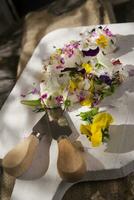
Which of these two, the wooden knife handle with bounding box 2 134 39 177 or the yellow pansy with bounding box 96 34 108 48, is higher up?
the yellow pansy with bounding box 96 34 108 48

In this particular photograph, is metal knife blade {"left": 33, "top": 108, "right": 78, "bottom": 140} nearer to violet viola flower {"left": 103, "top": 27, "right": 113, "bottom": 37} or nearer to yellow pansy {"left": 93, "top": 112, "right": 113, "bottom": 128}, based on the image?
yellow pansy {"left": 93, "top": 112, "right": 113, "bottom": 128}

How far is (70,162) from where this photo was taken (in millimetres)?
993

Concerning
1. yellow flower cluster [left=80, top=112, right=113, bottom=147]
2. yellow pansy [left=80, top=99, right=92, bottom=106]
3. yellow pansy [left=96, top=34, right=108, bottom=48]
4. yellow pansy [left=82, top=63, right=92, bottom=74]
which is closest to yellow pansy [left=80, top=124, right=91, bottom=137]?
yellow flower cluster [left=80, top=112, right=113, bottom=147]

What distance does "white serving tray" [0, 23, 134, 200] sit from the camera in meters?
1.03

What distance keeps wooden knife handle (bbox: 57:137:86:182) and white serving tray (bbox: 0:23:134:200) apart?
1.3 inches

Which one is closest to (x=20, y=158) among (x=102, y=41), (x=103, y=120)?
(x=103, y=120)

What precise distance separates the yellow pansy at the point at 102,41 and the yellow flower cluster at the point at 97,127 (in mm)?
299

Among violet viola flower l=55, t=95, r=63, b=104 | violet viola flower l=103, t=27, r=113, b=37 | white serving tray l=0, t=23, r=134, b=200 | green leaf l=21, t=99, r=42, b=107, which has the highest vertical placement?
violet viola flower l=103, t=27, r=113, b=37

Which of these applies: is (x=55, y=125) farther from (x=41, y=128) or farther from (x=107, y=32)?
(x=107, y=32)

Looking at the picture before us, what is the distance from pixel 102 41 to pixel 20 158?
0.50 metres

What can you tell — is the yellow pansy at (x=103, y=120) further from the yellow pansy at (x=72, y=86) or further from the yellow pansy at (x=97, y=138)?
the yellow pansy at (x=72, y=86)

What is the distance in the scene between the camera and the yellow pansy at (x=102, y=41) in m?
1.34

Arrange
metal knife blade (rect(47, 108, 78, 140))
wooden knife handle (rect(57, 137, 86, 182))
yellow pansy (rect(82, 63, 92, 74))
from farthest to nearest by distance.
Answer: yellow pansy (rect(82, 63, 92, 74)), metal knife blade (rect(47, 108, 78, 140)), wooden knife handle (rect(57, 137, 86, 182))

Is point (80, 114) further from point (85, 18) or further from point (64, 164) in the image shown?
point (85, 18)
